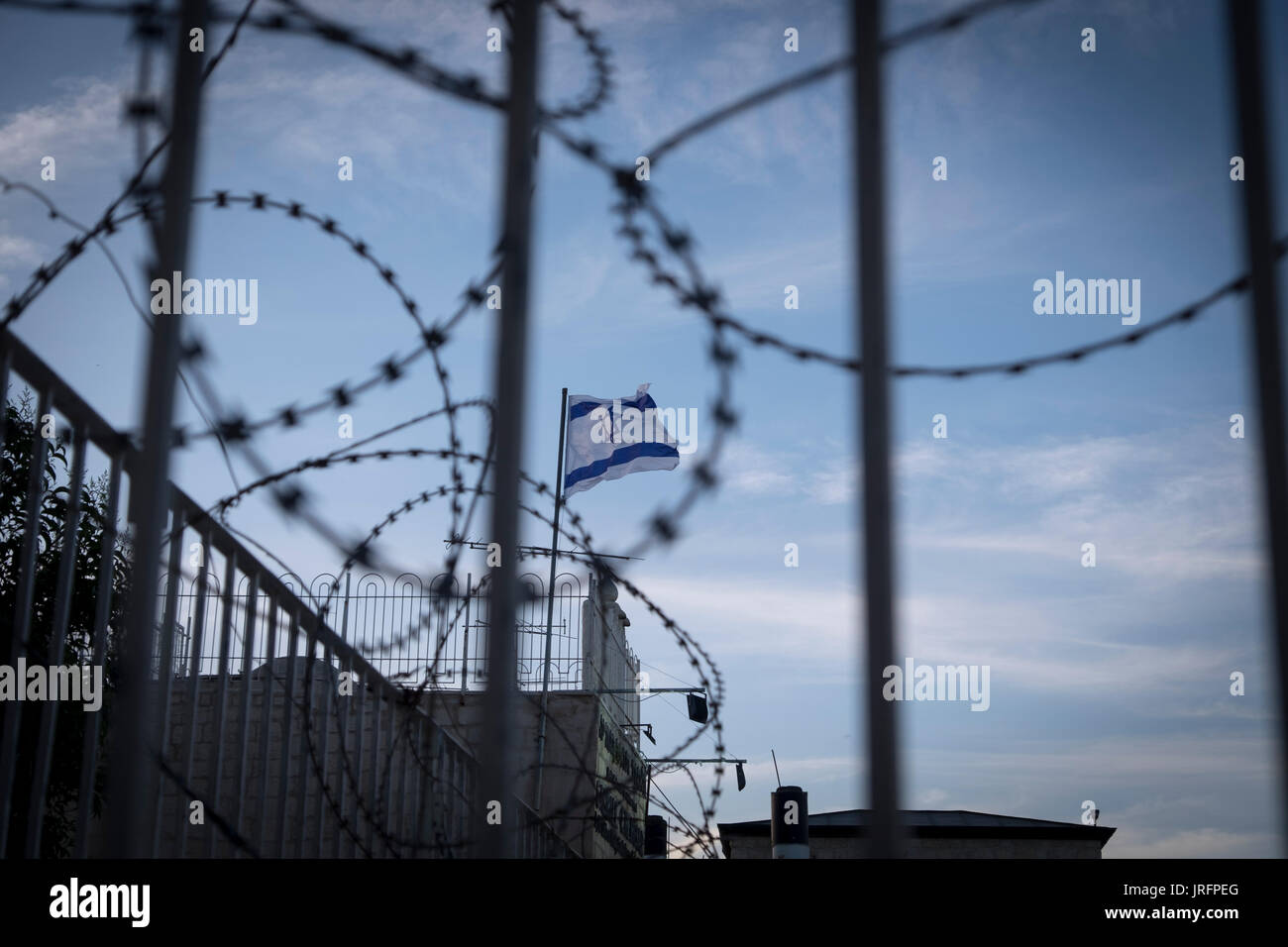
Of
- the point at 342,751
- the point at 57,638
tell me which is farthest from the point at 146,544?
the point at 342,751

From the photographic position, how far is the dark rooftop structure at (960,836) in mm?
7496

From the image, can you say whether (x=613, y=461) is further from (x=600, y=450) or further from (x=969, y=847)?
(x=969, y=847)

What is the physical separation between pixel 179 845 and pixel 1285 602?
240 cm

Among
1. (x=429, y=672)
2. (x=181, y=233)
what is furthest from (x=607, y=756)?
(x=181, y=233)

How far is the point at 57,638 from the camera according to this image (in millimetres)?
2271

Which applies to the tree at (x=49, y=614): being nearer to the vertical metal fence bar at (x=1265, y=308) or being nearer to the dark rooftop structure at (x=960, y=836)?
the dark rooftop structure at (x=960, y=836)

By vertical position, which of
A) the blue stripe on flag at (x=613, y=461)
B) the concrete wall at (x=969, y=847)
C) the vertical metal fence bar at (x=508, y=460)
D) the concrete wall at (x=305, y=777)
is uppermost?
the blue stripe on flag at (x=613, y=461)

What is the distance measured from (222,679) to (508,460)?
1501mm

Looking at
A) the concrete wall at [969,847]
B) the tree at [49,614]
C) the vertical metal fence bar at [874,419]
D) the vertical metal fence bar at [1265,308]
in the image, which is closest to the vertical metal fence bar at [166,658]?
the vertical metal fence bar at [874,419]

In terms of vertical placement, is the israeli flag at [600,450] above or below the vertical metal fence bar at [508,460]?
above

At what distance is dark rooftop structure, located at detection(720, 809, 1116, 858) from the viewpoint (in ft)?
24.6

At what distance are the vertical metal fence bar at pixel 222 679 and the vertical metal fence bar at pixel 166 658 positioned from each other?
5.3 inches
